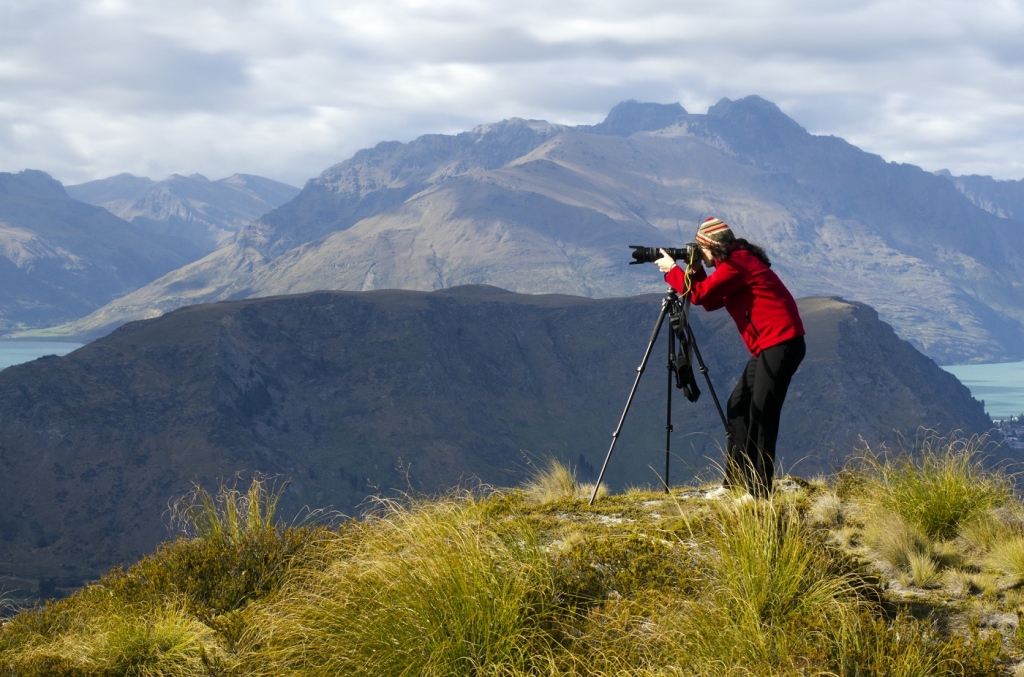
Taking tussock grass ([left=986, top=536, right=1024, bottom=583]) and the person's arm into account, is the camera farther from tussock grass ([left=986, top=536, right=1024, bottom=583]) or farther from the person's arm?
tussock grass ([left=986, top=536, right=1024, bottom=583])

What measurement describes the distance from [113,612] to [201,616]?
691mm

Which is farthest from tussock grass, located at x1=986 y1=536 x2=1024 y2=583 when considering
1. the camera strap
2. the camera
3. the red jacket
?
the camera

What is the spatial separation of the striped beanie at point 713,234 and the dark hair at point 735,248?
1.3 inches

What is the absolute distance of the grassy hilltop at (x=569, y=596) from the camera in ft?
14.6

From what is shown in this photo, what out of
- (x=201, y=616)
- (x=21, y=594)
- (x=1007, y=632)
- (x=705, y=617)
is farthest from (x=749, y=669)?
(x=21, y=594)

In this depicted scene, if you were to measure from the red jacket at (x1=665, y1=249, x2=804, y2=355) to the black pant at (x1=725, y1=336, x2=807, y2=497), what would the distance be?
0.13m

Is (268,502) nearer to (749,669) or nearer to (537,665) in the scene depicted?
(537,665)

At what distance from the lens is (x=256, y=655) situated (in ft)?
16.5

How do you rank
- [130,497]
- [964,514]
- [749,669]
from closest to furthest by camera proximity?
1. [749,669]
2. [964,514]
3. [130,497]

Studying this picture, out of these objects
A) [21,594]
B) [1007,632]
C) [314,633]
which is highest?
[314,633]

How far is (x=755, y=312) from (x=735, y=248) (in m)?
0.55

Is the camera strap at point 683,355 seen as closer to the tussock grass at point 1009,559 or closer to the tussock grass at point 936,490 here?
the tussock grass at point 936,490

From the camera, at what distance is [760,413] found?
7168 millimetres

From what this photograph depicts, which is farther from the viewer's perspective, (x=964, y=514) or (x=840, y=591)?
(x=964, y=514)
